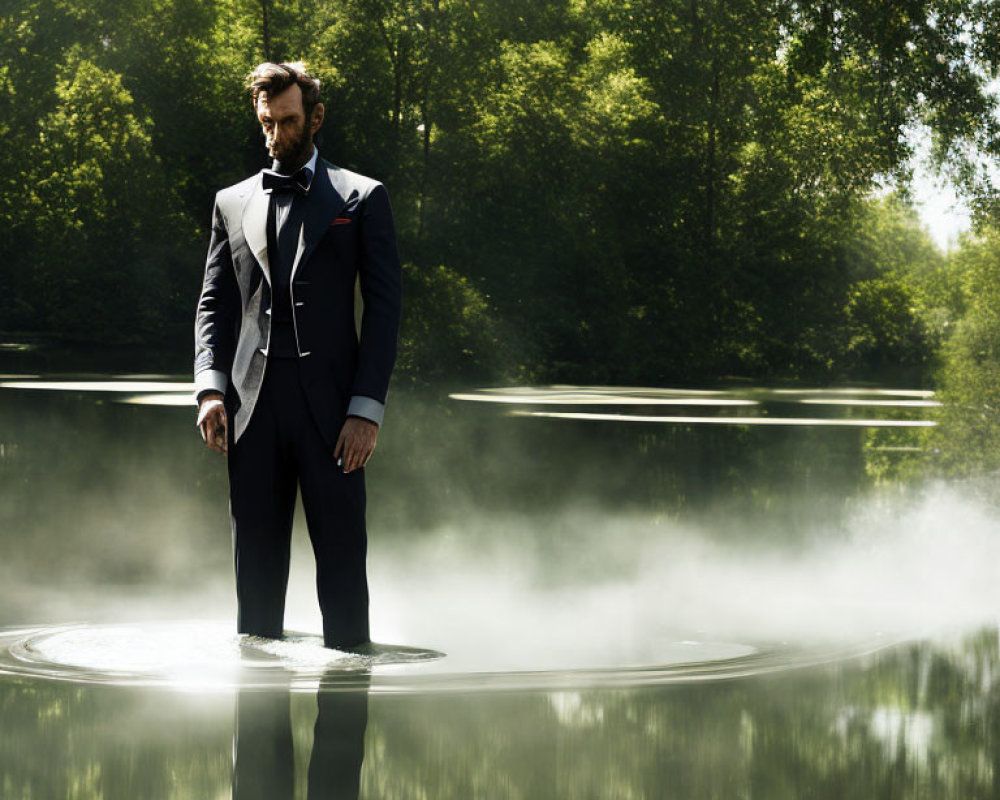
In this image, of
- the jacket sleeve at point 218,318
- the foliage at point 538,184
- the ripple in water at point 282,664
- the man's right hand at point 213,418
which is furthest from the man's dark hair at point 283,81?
the foliage at point 538,184

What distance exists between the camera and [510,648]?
5.13 meters

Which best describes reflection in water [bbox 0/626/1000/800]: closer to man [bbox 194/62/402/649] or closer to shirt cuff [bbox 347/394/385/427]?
man [bbox 194/62/402/649]

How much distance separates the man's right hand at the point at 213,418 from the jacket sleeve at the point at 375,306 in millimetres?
393

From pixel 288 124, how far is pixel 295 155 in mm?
89

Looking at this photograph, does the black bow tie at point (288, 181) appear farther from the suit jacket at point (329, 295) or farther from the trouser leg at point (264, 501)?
the trouser leg at point (264, 501)

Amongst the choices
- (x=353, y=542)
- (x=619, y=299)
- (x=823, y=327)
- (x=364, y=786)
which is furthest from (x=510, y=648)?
(x=823, y=327)

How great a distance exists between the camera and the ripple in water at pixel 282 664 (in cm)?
443

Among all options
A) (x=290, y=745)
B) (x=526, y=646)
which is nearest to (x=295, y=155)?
(x=290, y=745)

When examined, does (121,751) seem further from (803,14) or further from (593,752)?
(803,14)

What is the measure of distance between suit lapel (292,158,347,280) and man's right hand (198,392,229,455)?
428 mm

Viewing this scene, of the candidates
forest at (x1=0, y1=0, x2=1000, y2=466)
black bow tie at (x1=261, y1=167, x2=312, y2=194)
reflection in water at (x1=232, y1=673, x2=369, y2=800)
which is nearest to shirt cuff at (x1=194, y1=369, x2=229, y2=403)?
black bow tie at (x1=261, y1=167, x2=312, y2=194)

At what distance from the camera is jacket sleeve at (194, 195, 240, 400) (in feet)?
14.2

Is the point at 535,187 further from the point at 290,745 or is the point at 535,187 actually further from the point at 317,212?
the point at 290,745

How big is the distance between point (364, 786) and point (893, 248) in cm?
7717
